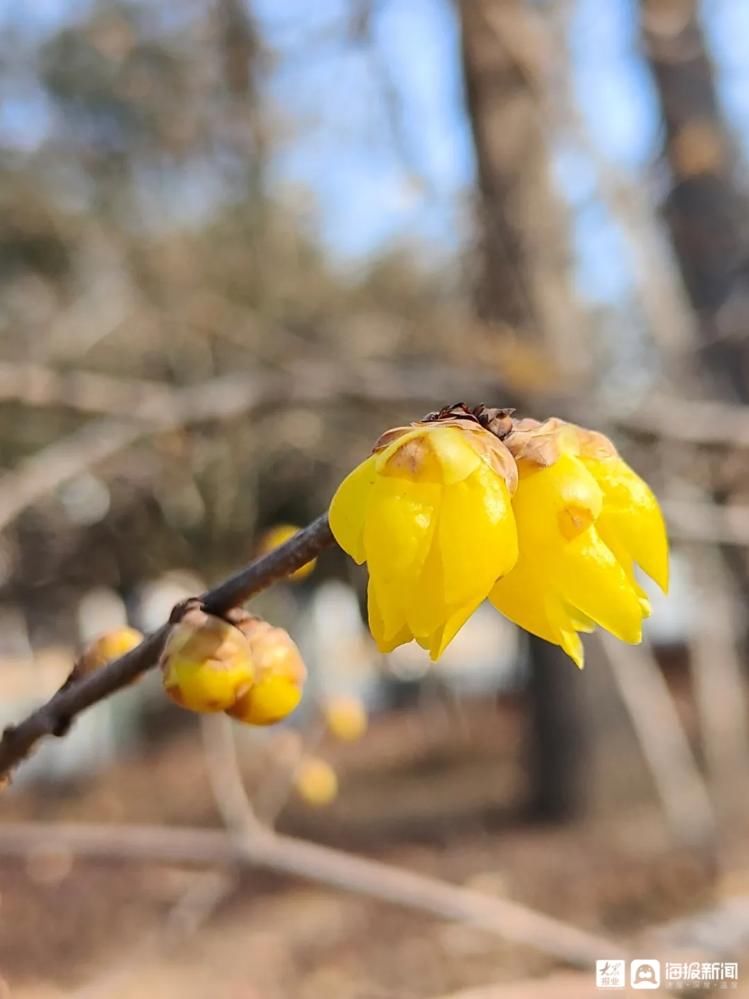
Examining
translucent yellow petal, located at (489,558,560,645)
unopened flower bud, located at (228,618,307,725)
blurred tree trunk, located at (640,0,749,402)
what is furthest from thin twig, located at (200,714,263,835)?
blurred tree trunk, located at (640,0,749,402)

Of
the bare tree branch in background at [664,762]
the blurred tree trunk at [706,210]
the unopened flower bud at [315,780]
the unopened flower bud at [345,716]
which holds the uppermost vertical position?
the blurred tree trunk at [706,210]

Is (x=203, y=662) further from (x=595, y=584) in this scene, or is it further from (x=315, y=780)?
(x=315, y=780)

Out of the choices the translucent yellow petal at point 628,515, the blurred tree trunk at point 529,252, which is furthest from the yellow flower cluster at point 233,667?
the blurred tree trunk at point 529,252

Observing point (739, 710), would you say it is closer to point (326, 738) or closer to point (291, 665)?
point (326, 738)

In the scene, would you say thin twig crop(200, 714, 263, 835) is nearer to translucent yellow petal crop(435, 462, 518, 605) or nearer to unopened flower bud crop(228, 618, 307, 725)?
unopened flower bud crop(228, 618, 307, 725)

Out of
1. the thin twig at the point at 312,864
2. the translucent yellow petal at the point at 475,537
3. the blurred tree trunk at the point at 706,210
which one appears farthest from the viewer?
the blurred tree trunk at the point at 706,210

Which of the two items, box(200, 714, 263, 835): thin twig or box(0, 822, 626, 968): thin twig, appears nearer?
box(0, 822, 626, 968): thin twig

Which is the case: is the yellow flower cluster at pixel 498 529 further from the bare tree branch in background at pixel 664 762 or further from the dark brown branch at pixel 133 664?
the bare tree branch in background at pixel 664 762
